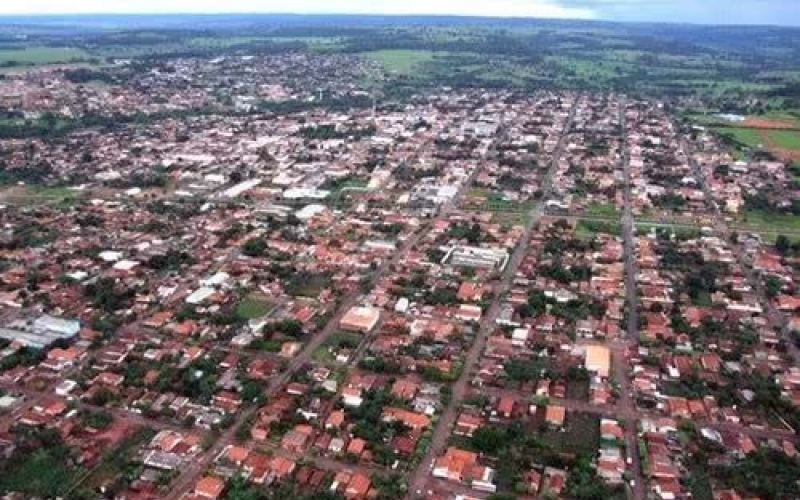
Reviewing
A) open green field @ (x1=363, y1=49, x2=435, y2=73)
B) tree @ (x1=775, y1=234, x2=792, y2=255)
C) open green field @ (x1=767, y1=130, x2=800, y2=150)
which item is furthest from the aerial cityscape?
open green field @ (x1=363, y1=49, x2=435, y2=73)

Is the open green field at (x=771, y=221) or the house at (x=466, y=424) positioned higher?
the open green field at (x=771, y=221)

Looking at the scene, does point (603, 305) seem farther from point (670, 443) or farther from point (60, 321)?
point (60, 321)

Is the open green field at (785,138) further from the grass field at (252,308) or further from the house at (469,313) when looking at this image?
the grass field at (252,308)

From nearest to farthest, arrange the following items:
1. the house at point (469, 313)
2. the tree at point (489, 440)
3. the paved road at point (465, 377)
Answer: the paved road at point (465, 377), the tree at point (489, 440), the house at point (469, 313)

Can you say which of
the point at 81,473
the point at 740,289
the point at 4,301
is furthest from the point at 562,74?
the point at 81,473

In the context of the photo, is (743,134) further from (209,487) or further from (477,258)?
(209,487)

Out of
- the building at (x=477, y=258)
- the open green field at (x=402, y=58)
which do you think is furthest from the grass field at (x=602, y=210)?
the open green field at (x=402, y=58)

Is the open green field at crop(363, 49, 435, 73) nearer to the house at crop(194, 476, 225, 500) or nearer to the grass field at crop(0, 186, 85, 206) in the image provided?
the grass field at crop(0, 186, 85, 206)
